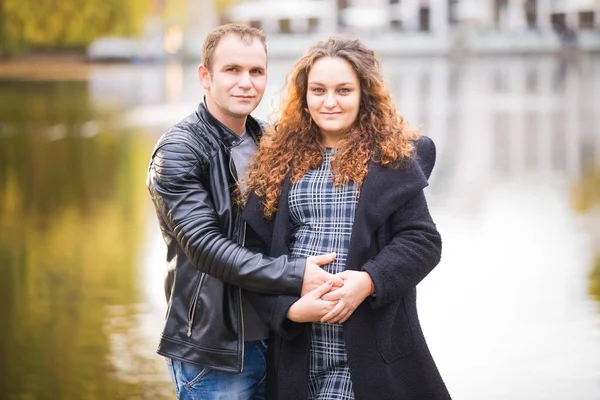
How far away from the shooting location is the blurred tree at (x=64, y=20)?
4006cm

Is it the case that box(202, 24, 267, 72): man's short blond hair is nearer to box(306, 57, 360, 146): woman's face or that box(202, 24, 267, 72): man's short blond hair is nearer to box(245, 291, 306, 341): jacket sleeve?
box(306, 57, 360, 146): woman's face

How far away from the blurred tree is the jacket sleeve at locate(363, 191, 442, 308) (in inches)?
1534

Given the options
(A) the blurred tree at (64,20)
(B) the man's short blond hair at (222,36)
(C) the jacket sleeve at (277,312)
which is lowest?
(C) the jacket sleeve at (277,312)

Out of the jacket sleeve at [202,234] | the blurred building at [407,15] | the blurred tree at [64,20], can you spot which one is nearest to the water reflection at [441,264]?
the jacket sleeve at [202,234]

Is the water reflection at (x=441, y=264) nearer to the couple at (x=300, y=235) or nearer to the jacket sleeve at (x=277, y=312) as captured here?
the couple at (x=300, y=235)

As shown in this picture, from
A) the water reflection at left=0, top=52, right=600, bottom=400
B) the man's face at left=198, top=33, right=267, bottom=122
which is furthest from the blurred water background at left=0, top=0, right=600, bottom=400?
the man's face at left=198, top=33, right=267, bottom=122

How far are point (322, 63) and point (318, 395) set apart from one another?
38.7 inches

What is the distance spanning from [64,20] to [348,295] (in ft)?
130

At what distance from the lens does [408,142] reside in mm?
3002

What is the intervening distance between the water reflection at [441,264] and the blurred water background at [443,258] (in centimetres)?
2

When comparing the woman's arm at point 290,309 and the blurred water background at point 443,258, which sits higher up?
the woman's arm at point 290,309

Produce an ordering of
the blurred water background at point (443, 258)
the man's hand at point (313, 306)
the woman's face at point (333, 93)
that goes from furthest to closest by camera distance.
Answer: the blurred water background at point (443, 258) → the woman's face at point (333, 93) → the man's hand at point (313, 306)

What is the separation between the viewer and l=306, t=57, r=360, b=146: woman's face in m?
2.94

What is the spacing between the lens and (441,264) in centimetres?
774
